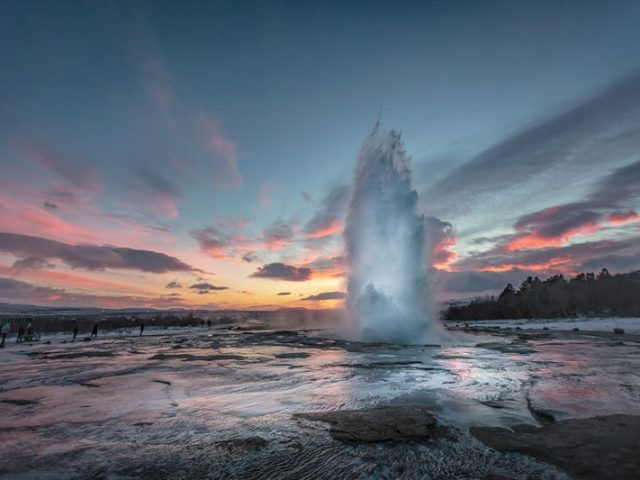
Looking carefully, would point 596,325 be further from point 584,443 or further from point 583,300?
point 584,443

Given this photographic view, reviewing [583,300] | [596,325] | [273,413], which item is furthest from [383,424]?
[583,300]

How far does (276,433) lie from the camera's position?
614cm

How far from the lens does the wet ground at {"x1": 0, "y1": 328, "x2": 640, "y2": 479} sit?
4789 millimetres

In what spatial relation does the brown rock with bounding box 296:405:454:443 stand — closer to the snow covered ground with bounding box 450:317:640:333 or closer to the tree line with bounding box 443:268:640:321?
the snow covered ground with bounding box 450:317:640:333

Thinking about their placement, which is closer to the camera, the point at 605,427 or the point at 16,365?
the point at 605,427

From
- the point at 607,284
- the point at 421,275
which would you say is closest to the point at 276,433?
the point at 421,275

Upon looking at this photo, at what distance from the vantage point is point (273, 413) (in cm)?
750

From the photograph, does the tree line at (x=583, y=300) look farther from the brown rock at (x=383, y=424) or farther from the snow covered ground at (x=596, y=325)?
the brown rock at (x=383, y=424)

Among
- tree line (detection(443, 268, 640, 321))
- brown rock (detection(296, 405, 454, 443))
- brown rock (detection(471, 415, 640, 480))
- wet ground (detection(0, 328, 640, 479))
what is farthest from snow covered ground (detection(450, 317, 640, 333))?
brown rock (detection(296, 405, 454, 443))

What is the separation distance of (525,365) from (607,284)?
111086mm

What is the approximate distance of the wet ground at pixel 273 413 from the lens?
4789 millimetres

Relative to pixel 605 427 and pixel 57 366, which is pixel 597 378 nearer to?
pixel 605 427

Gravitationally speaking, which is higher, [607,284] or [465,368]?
[607,284]

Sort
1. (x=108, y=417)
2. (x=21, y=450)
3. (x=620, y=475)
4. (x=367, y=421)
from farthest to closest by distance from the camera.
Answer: (x=108, y=417) → (x=367, y=421) → (x=21, y=450) → (x=620, y=475)
